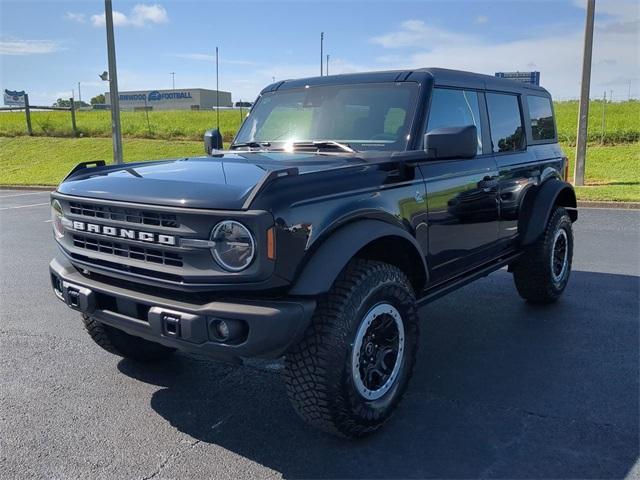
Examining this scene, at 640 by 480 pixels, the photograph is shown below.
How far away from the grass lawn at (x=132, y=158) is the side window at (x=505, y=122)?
26.8ft

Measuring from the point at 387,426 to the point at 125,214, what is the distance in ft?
5.99

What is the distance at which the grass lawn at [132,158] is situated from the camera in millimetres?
13875

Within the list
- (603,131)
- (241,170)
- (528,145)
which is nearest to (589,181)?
(603,131)

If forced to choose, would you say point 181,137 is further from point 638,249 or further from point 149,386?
point 149,386

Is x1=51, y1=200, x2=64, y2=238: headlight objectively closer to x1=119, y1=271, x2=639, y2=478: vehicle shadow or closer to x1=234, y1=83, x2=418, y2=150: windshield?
x1=119, y1=271, x2=639, y2=478: vehicle shadow

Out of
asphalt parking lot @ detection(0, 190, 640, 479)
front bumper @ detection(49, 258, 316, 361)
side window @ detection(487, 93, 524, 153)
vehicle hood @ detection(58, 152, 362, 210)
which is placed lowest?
asphalt parking lot @ detection(0, 190, 640, 479)

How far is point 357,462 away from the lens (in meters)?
2.90

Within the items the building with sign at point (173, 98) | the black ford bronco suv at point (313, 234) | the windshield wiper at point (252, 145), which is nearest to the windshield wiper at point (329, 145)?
the black ford bronco suv at point (313, 234)

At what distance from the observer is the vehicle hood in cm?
271

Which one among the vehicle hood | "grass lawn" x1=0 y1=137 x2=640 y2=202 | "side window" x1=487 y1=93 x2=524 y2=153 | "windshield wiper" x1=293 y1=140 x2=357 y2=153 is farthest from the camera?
"grass lawn" x1=0 y1=137 x2=640 y2=202

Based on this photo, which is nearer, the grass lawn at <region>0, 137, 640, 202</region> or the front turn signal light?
the front turn signal light

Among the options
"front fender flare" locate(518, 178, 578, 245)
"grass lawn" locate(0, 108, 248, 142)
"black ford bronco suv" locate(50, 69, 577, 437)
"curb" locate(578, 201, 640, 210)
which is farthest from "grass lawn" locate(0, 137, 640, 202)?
"black ford bronco suv" locate(50, 69, 577, 437)

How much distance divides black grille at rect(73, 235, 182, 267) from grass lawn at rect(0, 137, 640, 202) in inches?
445

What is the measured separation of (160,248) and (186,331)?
17.5 inches
